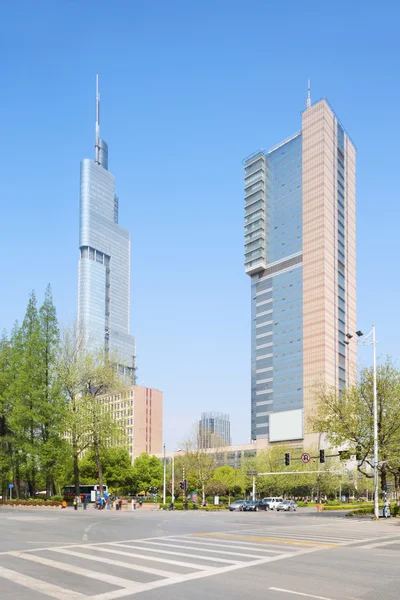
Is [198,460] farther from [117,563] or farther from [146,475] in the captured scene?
[117,563]

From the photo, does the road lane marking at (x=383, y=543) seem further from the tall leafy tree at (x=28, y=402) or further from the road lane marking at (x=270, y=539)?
the tall leafy tree at (x=28, y=402)

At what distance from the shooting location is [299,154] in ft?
640

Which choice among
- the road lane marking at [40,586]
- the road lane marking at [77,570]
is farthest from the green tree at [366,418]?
the road lane marking at [40,586]

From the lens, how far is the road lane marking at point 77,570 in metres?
14.7

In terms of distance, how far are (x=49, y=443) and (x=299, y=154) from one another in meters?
149

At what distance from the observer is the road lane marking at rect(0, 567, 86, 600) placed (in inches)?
510

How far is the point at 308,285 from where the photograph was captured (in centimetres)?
18062

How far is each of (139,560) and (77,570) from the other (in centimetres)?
274

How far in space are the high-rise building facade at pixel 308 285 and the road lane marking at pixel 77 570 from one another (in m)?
152

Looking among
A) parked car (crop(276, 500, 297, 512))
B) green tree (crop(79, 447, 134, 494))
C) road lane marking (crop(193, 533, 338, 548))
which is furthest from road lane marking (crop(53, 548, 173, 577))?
green tree (crop(79, 447, 134, 494))

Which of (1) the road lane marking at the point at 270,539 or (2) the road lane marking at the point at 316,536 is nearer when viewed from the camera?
(1) the road lane marking at the point at 270,539

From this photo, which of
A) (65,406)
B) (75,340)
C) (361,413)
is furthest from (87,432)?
(361,413)

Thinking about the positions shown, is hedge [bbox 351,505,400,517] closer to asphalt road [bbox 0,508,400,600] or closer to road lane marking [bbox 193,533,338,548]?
asphalt road [bbox 0,508,400,600]

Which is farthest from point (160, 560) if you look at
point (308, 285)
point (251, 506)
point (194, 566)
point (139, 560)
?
point (308, 285)
